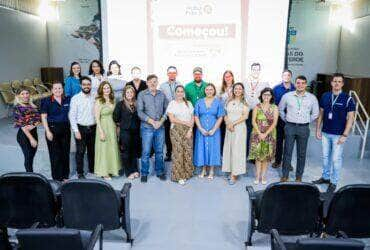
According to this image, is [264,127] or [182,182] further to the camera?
[182,182]

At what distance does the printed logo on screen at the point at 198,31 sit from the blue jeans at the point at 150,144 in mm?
1649

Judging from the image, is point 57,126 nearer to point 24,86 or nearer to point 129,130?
point 129,130

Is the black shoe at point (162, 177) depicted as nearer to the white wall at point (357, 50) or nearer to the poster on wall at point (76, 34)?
the white wall at point (357, 50)

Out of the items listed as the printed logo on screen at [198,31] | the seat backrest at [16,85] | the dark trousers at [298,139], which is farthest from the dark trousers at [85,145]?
the seat backrest at [16,85]

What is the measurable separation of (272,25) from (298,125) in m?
1.86

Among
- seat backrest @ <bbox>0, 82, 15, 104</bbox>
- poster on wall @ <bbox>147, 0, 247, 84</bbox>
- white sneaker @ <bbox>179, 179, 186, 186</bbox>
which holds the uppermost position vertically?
poster on wall @ <bbox>147, 0, 247, 84</bbox>

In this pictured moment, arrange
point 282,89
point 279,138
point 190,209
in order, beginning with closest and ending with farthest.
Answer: point 190,209 → point 282,89 → point 279,138

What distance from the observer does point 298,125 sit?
4.14 m

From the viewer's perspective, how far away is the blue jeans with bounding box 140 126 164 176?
4.43 m

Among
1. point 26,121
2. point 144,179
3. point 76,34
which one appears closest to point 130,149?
point 144,179

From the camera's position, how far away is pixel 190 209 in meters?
3.72

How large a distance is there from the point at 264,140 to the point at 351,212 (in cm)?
184

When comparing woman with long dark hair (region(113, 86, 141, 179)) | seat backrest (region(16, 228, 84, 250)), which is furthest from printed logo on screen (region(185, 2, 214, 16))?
seat backrest (region(16, 228, 84, 250))

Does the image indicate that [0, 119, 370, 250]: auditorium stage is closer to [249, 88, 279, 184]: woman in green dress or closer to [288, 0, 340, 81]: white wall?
[249, 88, 279, 184]: woman in green dress
